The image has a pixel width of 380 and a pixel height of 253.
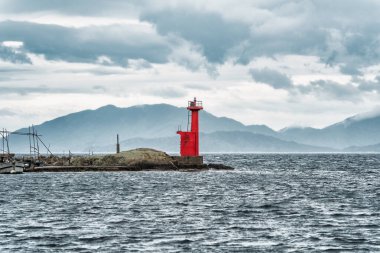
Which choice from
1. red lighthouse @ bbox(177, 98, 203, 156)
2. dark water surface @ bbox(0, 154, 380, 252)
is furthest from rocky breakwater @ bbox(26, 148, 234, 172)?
dark water surface @ bbox(0, 154, 380, 252)

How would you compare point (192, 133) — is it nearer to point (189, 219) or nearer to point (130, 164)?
point (130, 164)

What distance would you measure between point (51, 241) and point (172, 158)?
228 feet

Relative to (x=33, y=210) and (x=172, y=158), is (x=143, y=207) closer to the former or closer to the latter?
(x=33, y=210)

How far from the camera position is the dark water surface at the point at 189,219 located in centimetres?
3088

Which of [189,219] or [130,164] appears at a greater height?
[130,164]

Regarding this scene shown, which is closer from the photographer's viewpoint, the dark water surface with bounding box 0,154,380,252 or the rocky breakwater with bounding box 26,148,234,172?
the dark water surface with bounding box 0,154,380,252

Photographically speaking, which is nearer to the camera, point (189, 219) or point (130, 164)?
point (189, 219)

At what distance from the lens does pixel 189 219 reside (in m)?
39.8

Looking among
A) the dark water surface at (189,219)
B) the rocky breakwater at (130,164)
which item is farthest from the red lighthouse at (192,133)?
the dark water surface at (189,219)

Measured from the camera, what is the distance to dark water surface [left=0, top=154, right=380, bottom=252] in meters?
30.9

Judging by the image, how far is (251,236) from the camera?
3328 cm

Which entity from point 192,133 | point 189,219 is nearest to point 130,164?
point 192,133

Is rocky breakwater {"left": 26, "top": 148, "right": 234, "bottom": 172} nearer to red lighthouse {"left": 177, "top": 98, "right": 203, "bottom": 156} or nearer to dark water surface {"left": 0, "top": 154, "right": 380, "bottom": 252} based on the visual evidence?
red lighthouse {"left": 177, "top": 98, "right": 203, "bottom": 156}

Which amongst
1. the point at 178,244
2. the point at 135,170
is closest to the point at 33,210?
the point at 178,244
